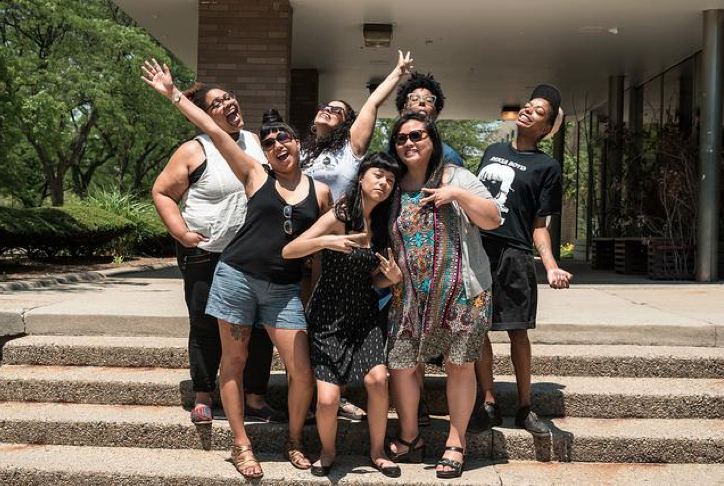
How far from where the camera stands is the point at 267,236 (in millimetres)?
3887

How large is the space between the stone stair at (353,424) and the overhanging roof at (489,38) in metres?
5.72

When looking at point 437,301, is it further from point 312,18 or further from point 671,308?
point 312,18

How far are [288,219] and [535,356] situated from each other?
2.14 m

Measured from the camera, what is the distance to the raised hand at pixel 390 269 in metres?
3.74

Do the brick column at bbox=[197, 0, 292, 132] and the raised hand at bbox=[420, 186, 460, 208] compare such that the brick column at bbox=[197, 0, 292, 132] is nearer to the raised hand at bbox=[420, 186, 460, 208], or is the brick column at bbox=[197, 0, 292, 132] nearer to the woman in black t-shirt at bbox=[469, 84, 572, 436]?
the woman in black t-shirt at bbox=[469, 84, 572, 436]

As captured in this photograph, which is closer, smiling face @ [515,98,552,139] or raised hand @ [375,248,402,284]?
raised hand @ [375,248,402,284]

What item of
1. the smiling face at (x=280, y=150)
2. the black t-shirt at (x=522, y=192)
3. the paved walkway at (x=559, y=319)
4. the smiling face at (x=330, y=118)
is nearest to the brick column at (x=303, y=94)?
the paved walkway at (x=559, y=319)

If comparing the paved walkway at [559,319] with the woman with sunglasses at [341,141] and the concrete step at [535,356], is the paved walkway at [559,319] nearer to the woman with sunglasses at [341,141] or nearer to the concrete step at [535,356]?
the concrete step at [535,356]

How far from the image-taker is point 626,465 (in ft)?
13.8

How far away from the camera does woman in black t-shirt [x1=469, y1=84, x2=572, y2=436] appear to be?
415 centimetres

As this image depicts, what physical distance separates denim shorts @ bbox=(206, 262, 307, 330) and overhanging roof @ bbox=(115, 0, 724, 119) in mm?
6372

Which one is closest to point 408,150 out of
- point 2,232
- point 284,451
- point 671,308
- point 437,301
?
point 437,301

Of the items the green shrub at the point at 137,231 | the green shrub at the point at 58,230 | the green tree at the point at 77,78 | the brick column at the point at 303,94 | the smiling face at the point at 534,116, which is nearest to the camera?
the smiling face at the point at 534,116

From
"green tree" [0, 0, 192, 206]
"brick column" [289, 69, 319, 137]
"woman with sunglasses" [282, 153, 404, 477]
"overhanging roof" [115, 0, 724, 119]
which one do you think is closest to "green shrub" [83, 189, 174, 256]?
"green tree" [0, 0, 192, 206]
